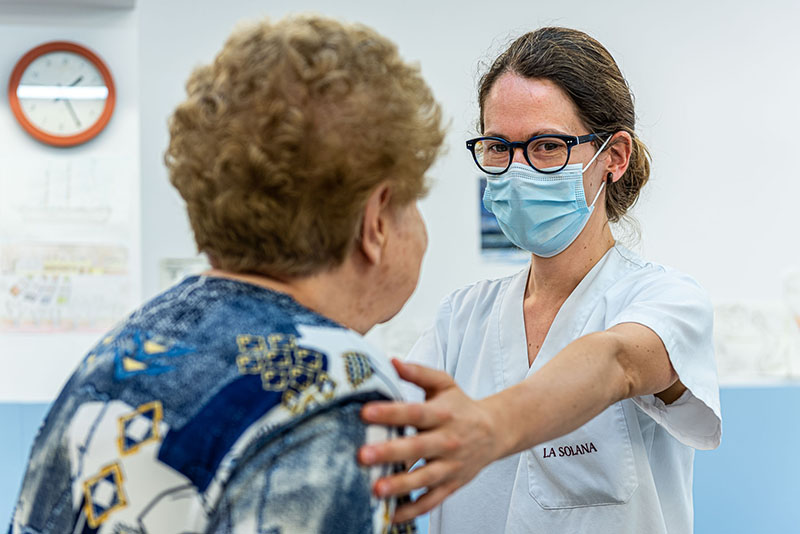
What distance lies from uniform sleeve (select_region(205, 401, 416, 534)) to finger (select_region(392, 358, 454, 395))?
5.1 inches

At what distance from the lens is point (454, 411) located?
77cm

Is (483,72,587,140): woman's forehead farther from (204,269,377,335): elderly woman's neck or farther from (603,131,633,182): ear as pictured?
(204,269,377,335): elderly woman's neck

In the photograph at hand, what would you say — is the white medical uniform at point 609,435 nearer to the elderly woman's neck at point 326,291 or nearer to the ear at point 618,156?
the ear at point 618,156

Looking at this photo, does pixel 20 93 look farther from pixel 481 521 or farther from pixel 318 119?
pixel 318 119

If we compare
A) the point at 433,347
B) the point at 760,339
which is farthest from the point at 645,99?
the point at 433,347

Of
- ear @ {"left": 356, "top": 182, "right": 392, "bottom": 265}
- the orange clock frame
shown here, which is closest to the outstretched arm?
ear @ {"left": 356, "top": 182, "right": 392, "bottom": 265}

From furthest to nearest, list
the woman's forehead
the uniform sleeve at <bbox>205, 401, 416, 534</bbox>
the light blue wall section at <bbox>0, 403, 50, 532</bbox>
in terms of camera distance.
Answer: the light blue wall section at <bbox>0, 403, 50, 532</bbox>
the woman's forehead
the uniform sleeve at <bbox>205, 401, 416, 534</bbox>

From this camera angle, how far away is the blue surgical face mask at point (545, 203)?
1.42 metres

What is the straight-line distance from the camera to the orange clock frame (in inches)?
113

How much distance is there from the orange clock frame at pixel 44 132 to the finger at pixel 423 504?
246 centimetres

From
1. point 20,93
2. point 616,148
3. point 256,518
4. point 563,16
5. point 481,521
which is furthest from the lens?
point 563,16

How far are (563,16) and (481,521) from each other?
2.26 m

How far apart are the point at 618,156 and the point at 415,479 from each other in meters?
0.91

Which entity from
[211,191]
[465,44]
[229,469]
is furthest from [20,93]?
[229,469]
